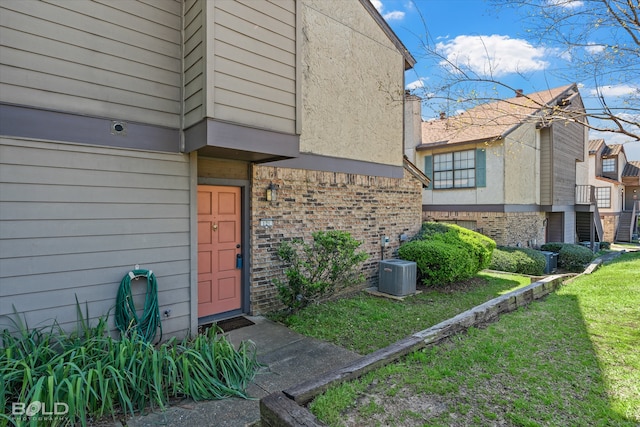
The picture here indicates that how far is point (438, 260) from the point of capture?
7781 mm

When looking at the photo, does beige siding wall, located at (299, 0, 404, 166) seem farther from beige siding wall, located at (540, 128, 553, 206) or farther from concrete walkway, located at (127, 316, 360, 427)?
beige siding wall, located at (540, 128, 553, 206)

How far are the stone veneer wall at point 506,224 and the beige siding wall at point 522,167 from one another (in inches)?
25.0

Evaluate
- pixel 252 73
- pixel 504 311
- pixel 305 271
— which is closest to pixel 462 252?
pixel 504 311

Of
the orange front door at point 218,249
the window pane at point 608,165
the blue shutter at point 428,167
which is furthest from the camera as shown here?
the window pane at point 608,165

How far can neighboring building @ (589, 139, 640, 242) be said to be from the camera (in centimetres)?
2627

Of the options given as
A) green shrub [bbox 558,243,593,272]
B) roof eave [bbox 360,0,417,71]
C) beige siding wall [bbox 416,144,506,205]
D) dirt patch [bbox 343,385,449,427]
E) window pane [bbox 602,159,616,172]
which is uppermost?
roof eave [bbox 360,0,417,71]

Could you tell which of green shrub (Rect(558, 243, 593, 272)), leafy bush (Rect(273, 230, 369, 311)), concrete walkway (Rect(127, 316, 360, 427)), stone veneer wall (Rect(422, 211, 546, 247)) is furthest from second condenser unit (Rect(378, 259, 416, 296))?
green shrub (Rect(558, 243, 593, 272))

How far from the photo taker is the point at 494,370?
11.7 feet

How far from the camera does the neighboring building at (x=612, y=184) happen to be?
86.2 ft

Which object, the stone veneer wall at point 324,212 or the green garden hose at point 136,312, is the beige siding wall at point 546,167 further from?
the green garden hose at point 136,312

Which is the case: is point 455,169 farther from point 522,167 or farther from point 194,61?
point 194,61

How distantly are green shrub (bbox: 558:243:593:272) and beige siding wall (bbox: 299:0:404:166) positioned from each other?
908cm

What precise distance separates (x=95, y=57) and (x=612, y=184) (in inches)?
1359

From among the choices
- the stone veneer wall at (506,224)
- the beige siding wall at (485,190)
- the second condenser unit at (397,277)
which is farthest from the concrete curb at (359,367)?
the beige siding wall at (485,190)
